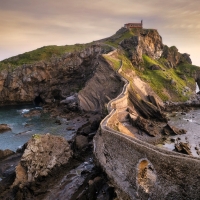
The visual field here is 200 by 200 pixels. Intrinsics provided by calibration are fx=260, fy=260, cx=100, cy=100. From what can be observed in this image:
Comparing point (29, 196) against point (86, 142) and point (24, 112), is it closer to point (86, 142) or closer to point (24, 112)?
point (86, 142)

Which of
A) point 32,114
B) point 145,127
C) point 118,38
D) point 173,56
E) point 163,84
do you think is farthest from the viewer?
point 173,56

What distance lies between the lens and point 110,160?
27.4m

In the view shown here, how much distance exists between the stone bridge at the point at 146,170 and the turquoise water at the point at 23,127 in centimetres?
2199

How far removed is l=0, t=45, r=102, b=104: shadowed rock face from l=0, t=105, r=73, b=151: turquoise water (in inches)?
405

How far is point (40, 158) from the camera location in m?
33.0

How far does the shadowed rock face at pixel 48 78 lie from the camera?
82.6 meters

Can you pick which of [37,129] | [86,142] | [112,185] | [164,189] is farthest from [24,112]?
[164,189]

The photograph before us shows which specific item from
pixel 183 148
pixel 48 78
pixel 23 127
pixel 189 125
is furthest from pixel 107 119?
pixel 48 78

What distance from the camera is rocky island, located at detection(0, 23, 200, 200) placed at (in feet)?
72.1

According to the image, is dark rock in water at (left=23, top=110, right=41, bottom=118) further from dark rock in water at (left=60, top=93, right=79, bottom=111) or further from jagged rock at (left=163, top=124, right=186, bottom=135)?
jagged rock at (left=163, top=124, right=186, bottom=135)

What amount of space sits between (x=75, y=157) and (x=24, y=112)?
39944mm

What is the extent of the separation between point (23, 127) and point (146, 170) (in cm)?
4046

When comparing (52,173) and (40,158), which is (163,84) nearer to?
(40,158)

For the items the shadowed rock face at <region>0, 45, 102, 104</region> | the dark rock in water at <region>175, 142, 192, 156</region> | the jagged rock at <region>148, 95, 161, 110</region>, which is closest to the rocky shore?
the dark rock in water at <region>175, 142, 192, 156</region>
